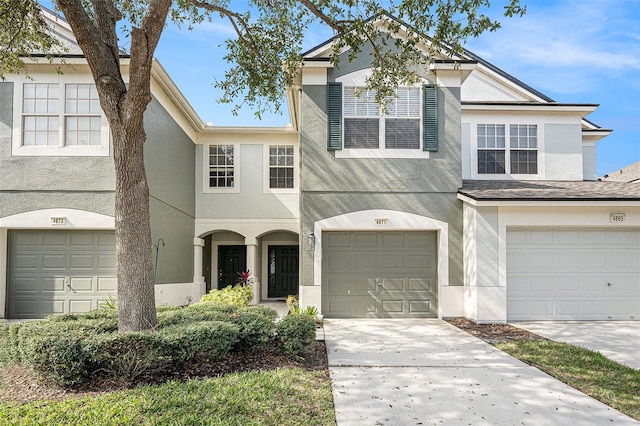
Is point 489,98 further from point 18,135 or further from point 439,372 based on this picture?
point 18,135

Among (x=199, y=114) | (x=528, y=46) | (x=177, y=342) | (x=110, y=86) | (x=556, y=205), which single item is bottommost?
(x=177, y=342)

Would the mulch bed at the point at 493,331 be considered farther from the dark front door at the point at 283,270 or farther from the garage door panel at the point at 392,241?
the dark front door at the point at 283,270

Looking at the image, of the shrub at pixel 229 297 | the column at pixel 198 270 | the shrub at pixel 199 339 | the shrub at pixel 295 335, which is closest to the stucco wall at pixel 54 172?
the shrub at pixel 229 297

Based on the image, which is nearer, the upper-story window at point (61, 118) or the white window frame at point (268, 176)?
the upper-story window at point (61, 118)

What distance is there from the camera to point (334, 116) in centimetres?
1091

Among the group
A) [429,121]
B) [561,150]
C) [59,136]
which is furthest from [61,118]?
[561,150]

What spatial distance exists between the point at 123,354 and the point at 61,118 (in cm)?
754

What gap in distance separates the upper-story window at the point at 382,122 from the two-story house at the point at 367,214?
28mm

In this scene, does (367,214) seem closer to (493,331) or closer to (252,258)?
(493,331)

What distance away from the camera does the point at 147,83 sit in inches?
248

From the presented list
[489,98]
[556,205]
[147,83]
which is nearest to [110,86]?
[147,83]

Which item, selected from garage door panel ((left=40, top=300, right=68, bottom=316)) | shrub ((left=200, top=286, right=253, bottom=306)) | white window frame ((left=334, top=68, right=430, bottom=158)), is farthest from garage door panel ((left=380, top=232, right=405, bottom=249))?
garage door panel ((left=40, top=300, right=68, bottom=316))

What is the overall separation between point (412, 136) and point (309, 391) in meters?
7.50

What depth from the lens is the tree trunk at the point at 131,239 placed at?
6227mm
